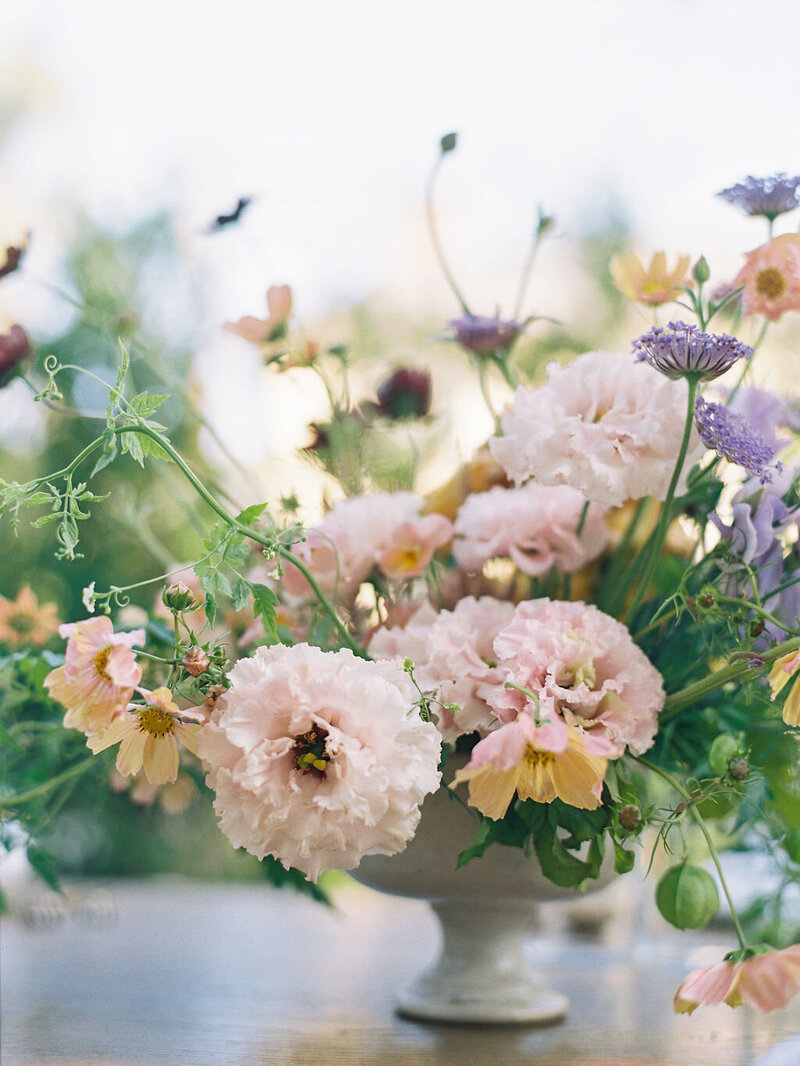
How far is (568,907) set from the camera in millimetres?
1333

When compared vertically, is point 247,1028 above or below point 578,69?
below

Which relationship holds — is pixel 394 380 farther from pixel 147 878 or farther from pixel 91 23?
pixel 91 23

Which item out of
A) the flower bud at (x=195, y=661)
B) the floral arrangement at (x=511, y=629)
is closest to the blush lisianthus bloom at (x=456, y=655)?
the floral arrangement at (x=511, y=629)

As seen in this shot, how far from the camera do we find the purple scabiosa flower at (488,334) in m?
0.64

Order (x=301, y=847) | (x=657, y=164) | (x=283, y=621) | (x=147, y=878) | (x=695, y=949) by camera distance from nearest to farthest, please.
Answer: (x=301, y=847), (x=283, y=621), (x=695, y=949), (x=147, y=878), (x=657, y=164)

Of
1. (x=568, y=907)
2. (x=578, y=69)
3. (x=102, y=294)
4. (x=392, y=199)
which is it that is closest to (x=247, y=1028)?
(x=568, y=907)

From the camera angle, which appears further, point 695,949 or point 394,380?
point 695,949

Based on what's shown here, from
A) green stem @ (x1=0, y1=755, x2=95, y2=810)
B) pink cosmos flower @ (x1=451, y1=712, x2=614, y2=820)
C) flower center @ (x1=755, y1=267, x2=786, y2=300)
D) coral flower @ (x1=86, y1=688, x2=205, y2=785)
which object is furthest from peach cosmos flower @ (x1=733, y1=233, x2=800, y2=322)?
green stem @ (x1=0, y1=755, x2=95, y2=810)

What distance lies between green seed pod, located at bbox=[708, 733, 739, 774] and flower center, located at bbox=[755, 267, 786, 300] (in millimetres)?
241

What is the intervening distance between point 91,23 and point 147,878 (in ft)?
7.74

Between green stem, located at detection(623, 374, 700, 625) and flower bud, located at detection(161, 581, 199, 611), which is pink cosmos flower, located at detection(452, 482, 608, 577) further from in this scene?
flower bud, located at detection(161, 581, 199, 611)

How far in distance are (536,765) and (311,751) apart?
10 cm

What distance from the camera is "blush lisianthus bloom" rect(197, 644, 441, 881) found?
0.43m

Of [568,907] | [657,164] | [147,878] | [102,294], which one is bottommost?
[147,878]
